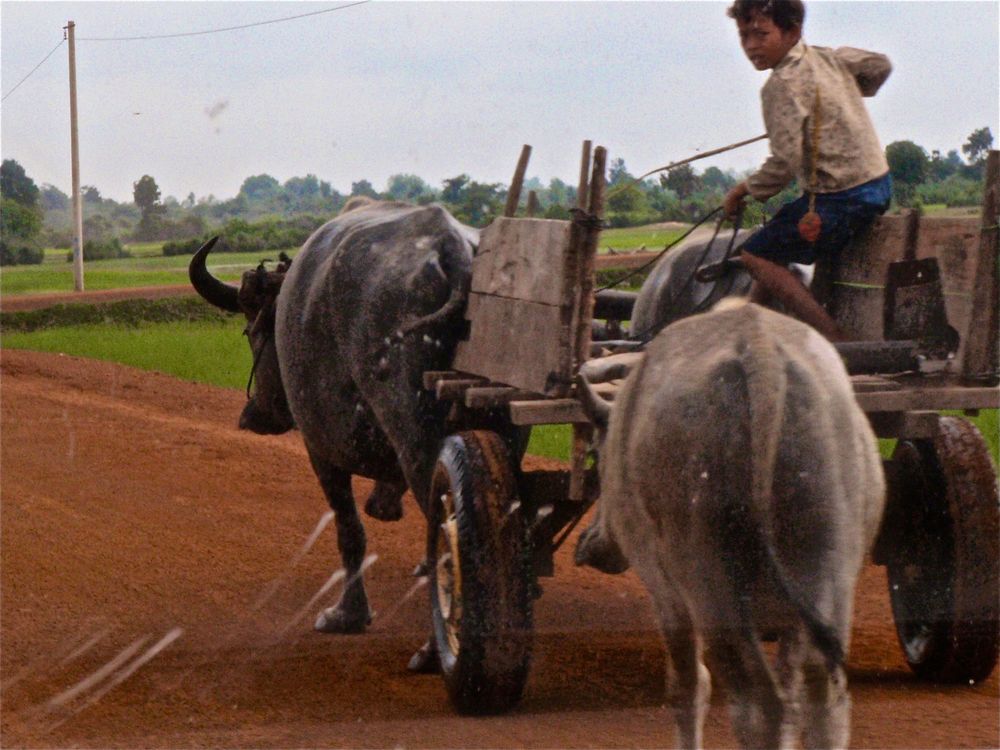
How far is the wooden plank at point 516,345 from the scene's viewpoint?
4.82 meters

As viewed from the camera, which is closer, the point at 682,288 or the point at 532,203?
the point at 682,288

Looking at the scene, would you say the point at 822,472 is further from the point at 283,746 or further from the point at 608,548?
the point at 283,746

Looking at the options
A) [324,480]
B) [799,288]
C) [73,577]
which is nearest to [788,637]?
[799,288]

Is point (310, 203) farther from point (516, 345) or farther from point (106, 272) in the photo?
point (106, 272)

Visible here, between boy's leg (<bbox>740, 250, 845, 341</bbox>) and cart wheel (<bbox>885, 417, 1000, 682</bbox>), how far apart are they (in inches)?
25.3

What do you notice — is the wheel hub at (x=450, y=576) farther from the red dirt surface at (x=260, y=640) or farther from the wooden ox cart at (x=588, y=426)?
the red dirt surface at (x=260, y=640)

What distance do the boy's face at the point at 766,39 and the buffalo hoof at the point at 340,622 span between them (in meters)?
3.42

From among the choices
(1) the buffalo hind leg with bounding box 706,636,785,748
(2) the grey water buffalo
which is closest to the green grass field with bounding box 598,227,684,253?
(2) the grey water buffalo

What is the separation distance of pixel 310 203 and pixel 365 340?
4884 mm

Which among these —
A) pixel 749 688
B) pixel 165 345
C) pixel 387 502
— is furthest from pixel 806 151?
pixel 165 345

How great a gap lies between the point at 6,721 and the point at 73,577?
2512mm

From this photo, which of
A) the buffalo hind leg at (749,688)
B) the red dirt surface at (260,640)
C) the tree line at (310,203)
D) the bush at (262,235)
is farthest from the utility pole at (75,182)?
the buffalo hind leg at (749,688)

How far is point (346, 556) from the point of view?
23.7 ft

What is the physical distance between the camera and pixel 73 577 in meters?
7.91
